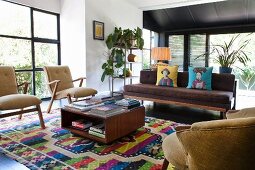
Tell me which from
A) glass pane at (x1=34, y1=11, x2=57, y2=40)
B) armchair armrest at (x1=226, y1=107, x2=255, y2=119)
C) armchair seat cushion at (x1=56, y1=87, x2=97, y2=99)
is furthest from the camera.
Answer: glass pane at (x1=34, y1=11, x2=57, y2=40)

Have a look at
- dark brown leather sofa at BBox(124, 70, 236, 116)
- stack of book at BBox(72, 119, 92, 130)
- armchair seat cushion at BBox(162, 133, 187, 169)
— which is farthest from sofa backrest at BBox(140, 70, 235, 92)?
armchair seat cushion at BBox(162, 133, 187, 169)

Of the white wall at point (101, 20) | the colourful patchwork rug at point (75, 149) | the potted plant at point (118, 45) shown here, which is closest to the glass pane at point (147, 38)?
the white wall at point (101, 20)

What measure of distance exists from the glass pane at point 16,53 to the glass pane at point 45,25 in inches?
13.8

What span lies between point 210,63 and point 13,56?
5.34 m

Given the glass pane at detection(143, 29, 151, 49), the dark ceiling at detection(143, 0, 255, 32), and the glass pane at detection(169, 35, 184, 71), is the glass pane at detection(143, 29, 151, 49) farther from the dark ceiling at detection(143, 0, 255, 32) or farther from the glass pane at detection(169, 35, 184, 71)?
the glass pane at detection(169, 35, 184, 71)

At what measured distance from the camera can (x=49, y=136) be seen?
2428mm

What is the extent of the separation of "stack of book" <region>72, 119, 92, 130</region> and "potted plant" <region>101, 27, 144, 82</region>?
221 centimetres

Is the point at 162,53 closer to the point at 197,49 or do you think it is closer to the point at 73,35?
the point at 73,35

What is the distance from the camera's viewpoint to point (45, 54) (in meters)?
4.52

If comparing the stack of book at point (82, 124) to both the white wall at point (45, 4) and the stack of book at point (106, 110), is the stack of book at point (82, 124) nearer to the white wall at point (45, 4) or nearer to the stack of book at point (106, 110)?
the stack of book at point (106, 110)

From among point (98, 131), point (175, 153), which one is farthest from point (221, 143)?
point (98, 131)

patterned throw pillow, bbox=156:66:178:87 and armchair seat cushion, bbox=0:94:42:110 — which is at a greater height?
patterned throw pillow, bbox=156:66:178:87

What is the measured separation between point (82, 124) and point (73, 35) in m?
2.73

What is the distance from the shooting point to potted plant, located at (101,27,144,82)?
4.60 metres
